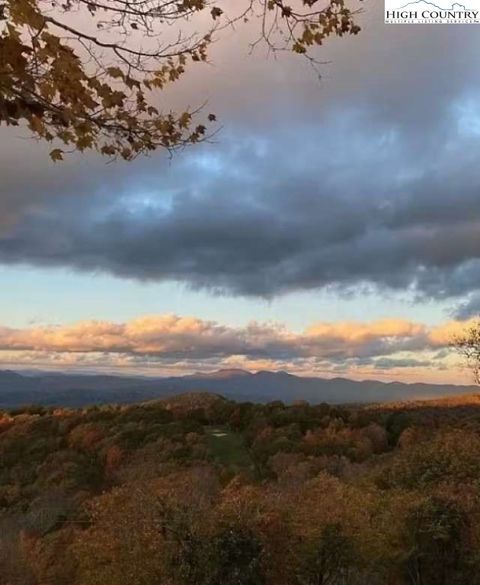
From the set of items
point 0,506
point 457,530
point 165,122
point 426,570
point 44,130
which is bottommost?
point 0,506

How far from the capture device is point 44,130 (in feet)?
21.8

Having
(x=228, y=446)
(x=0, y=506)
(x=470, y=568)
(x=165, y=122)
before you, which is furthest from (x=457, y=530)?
(x=228, y=446)

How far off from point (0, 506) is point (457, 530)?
58959 millimetres

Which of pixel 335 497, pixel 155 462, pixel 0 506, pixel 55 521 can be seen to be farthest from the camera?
pixel 155 462

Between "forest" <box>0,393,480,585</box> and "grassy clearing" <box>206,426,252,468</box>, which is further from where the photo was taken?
"grassy clearing" <box>206,426,252,468</box>

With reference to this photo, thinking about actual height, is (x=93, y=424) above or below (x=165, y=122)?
below

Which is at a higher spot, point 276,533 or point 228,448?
point 276,533

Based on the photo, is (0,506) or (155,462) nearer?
(0,506)

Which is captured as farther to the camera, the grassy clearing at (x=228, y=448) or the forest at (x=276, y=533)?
the grassy clearing at (x=228, y=448)

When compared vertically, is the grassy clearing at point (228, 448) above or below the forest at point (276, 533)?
below

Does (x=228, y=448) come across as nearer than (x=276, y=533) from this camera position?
No

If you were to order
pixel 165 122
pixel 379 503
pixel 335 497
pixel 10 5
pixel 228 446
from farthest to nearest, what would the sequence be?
pixel 228 446, pixel 379 503, pixel 335 497, pixel 165 122, pixel 10 5

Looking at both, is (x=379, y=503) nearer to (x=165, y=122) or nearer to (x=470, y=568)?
(x=470, y=568)

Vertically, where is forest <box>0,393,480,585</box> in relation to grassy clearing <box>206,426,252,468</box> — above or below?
above
